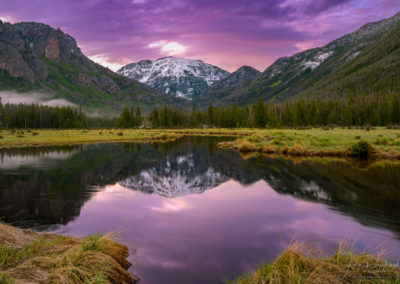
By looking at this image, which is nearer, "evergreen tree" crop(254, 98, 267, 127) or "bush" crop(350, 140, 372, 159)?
"bush" crop(350, 140, 372, 159)

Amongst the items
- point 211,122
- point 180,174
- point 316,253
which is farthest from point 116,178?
point 211,122

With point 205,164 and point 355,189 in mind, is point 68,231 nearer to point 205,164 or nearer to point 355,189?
point 355,189

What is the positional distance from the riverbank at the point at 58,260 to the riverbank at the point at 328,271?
3582mm

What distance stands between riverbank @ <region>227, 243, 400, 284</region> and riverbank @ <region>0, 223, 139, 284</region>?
141 inches

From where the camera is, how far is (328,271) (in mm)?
7414

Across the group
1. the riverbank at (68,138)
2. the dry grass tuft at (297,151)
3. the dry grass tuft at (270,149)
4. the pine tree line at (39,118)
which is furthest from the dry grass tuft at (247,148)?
the pine tree line at (39,118)

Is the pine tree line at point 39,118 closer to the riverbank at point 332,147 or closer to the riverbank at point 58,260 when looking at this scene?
the riverbank at point 332,147

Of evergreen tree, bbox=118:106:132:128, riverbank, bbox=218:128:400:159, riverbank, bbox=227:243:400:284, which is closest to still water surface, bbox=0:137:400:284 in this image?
riverbank, bbox=227:243:400:284

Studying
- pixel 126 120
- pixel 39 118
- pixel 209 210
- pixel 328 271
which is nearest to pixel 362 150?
pixel 209 210

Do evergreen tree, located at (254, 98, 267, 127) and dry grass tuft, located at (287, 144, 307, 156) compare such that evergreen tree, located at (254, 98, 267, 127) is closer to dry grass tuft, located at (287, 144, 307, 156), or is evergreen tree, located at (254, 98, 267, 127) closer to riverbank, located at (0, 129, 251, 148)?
riverbank, located at (0, 129, 251, 148)

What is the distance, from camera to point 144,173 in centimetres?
2805

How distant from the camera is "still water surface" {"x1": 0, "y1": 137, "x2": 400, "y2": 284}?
1016cm

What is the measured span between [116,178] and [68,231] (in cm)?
1347

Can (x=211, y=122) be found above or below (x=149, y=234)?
above
